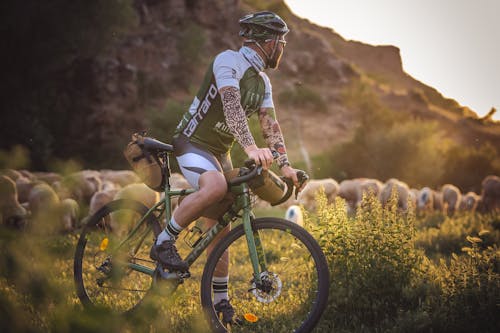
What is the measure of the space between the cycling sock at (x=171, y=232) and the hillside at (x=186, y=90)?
903cm

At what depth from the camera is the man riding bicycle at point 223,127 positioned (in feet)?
11.7

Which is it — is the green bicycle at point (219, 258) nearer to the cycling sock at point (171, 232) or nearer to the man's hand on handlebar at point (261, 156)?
the man's hand on handlebar at point (261, 156)

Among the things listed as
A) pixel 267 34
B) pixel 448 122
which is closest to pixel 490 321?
pixel 267 34

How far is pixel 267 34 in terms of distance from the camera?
3736mm

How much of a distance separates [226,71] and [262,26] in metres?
0.44

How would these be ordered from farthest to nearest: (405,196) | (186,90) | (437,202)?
(186,90) < (437,202) < (405,196)

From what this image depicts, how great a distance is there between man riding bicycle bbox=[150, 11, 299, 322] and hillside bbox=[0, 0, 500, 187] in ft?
28.4

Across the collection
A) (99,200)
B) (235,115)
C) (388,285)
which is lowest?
(99,200)

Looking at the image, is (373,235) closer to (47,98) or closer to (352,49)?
(47,98)

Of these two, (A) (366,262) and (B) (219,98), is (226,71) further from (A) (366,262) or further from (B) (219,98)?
(A) (366,262)

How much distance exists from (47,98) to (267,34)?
2213 cm

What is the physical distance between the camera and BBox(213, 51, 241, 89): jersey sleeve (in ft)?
11.8

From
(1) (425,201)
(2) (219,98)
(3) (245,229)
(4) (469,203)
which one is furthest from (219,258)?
(4) (469,203)

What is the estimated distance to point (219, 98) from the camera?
3.84 meters
